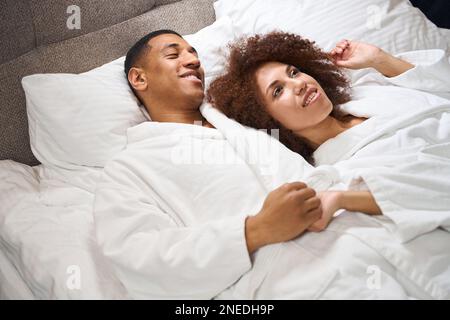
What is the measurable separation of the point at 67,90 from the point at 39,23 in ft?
0.98

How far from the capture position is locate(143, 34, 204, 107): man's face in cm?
146

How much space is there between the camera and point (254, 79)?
139cm

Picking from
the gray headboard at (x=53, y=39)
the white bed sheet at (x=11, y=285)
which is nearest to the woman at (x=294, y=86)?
the gray headboard at (x=53, y=39)

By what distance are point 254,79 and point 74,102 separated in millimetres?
568

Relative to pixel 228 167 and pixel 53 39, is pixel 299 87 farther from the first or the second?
pixel 53 39

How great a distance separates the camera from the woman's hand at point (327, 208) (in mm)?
1038

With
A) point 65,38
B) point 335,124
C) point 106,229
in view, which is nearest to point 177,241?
point 106,229

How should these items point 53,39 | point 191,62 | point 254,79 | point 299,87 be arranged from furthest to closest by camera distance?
point 53,39, point 191,62, point 254,79, point 299,87

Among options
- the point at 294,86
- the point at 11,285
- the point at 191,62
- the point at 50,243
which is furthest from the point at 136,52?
the point at 11,285

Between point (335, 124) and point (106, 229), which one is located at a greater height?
point (335, 124)

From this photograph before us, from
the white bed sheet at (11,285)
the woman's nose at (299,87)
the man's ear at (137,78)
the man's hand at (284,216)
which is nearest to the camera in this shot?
the man's hand at (284,216)

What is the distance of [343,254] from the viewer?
991mm

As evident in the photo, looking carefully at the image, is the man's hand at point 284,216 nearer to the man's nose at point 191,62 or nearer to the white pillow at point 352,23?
the man's nose at point 191,62
